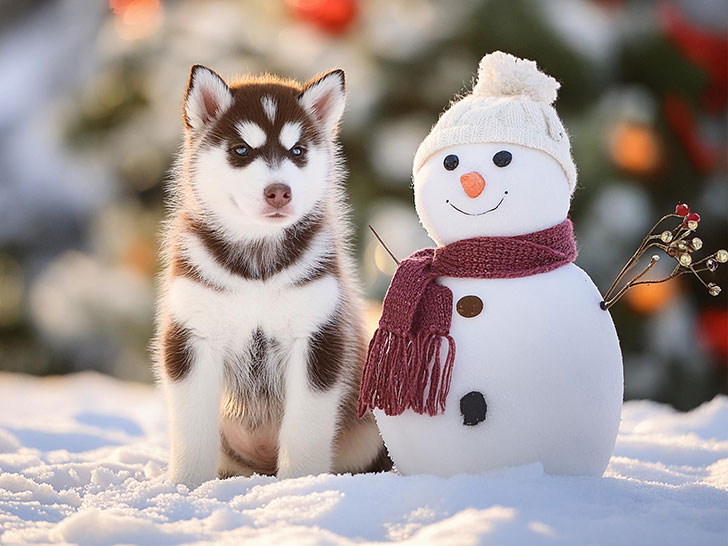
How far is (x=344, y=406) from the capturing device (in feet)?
4.92

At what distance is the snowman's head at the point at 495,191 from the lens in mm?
1286

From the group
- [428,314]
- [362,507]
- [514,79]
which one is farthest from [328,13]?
[362,507]

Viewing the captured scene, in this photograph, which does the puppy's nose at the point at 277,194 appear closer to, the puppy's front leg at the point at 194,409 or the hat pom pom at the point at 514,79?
the puppy's front leg at the point at 194,409

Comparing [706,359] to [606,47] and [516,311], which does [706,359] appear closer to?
[606,47]

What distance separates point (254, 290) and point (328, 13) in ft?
4.68

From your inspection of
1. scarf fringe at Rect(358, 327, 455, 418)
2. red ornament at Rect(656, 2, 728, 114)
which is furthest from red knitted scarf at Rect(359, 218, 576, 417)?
red ornament at Rect(656, 2, 728, 114)

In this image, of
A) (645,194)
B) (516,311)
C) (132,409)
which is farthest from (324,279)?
(645,194)

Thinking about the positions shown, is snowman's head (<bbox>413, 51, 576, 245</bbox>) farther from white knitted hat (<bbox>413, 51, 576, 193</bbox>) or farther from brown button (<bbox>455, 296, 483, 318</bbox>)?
brown button (<bbox>455, 296, 483, 318</bbox>)

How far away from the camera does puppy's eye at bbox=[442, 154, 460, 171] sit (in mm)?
1317

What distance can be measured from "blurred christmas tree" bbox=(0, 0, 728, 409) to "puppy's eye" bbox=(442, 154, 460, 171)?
0.99 meters

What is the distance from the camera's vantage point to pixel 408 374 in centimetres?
126

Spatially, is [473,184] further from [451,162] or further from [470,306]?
[470,306]

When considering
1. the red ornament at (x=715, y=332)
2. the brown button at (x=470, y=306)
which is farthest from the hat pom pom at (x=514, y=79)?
the red ornament at (x=715, y=332)

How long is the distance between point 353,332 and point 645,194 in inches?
59.7
